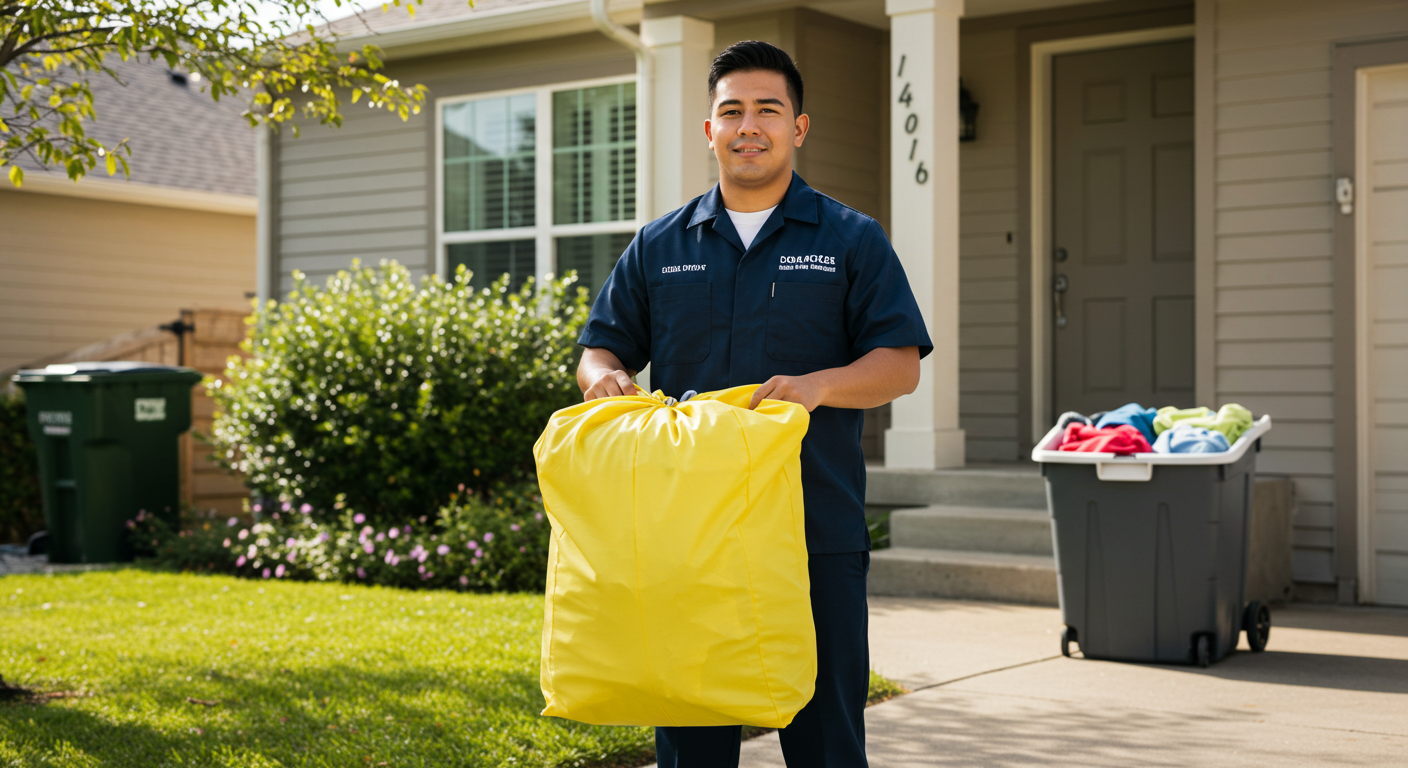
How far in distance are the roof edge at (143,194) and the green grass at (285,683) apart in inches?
288

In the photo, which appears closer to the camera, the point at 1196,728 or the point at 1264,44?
the point at 1196,728

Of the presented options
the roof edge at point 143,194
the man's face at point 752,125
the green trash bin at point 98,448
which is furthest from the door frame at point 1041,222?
the roof edge at point 143,194

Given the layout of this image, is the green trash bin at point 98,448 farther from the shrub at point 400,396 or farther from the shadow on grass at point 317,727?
the shadow on grass at point 317,727

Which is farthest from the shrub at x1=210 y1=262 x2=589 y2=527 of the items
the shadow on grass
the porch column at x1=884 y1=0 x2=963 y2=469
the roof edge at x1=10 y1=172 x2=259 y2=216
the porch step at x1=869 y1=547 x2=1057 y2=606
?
the roof edge at x1=10 y1=172 x2=259 y2=216

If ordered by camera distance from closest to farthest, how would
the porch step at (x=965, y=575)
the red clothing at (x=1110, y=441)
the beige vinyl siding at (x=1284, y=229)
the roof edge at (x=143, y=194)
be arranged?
the red clothing at (x=1110, y=441), the porch step at (x=965, y=575), the beige vinyl siding at (x=1284, y=229), the roof edge at (x=143, y=194)

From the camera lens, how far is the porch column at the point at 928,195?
7.32m

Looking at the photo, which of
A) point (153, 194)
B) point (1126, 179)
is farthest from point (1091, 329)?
point (153, 194)

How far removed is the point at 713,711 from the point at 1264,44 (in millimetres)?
6018

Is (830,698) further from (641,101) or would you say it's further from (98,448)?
(98,448)

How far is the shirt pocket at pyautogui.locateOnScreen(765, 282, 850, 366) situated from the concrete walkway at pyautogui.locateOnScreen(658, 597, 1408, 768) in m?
1.65

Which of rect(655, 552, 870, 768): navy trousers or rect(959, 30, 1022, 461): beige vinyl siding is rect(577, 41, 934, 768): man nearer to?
rect(655, 552, 870, 768): navy trousers

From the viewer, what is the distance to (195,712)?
4195 millimetres

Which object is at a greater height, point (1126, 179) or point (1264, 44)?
point (1264, 44)

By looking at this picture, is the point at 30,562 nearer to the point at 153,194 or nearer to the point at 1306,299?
the point at 153,194
